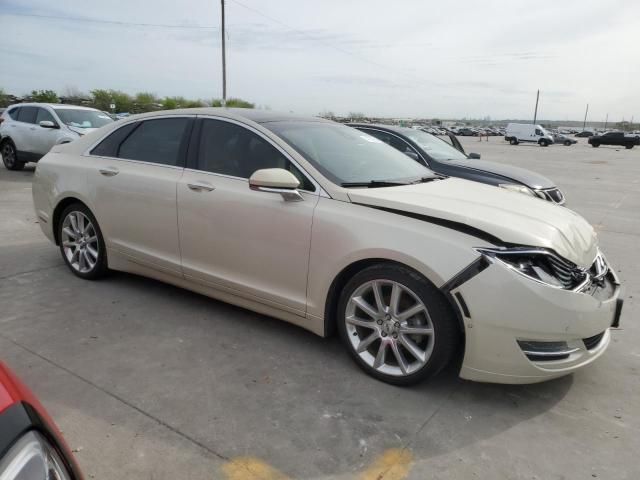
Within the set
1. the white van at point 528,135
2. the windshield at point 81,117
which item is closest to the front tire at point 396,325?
the windshield at point 81,117

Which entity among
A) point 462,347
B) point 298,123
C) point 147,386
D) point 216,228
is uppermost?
point 298,123

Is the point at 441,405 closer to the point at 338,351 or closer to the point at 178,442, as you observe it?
the point at 338,351

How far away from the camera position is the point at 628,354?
140 inches

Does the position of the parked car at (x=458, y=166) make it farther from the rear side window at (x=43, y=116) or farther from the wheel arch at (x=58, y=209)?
the rear side window at (x=43, y=116)

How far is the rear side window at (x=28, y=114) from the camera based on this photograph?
11906 millimetres

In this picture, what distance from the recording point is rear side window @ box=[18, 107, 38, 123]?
11906 millimetres

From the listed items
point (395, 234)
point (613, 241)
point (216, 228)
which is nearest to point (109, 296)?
point (216, 228)

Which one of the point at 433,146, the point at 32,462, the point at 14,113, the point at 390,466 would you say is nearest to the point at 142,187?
the point at 390,466

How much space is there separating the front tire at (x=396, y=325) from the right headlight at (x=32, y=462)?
196 cm

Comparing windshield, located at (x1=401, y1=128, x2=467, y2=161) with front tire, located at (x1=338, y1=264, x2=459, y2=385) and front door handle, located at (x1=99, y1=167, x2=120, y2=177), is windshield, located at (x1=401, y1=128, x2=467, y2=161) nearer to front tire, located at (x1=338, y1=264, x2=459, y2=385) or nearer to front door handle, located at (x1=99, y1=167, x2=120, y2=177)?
front door handle, located at (x1=99, y1=167, x2=120, y2=177)

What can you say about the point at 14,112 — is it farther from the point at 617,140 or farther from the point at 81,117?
the point at 617,140

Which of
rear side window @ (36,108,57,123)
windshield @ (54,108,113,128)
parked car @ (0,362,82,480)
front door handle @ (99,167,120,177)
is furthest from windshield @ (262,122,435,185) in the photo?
rear side window @ (36,108,57,123)

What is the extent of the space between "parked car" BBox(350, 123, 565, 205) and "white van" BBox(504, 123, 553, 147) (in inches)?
1605

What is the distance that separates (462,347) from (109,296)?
3.00 metres
